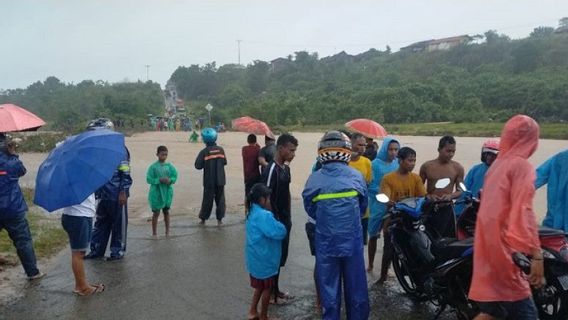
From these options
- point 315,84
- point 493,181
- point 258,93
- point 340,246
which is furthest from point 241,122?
point 258,93

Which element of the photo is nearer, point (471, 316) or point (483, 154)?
point (471, 316)

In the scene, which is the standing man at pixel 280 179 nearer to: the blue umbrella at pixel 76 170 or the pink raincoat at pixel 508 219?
the blue umbrella at pixel 76 170

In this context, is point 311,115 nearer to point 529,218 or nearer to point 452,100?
point 452,100

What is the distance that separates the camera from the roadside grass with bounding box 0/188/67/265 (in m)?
6.73

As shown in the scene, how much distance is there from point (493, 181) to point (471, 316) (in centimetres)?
144

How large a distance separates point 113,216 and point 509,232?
16.6 feet

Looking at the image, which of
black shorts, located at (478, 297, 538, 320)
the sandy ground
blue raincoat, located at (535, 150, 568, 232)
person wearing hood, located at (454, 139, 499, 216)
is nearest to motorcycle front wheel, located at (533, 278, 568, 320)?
black shorts, located at (478, 297, 538, 320)

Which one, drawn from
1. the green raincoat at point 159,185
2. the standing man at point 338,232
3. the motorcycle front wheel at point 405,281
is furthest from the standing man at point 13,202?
the motorcycle front wheel at point 405,281

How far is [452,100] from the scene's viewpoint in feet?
169

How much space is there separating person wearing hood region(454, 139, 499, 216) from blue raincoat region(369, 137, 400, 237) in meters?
0.84

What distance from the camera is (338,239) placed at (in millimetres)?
3932

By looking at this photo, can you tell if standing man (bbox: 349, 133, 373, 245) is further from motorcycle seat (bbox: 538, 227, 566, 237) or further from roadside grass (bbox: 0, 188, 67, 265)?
roadside grass (bbox: 0, 188, 67, 265)

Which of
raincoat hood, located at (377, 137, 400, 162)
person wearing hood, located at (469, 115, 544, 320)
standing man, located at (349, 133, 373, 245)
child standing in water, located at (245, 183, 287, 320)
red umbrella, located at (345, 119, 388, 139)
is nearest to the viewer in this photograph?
A: person wearing hood, located at (469, 115, 544, 320)

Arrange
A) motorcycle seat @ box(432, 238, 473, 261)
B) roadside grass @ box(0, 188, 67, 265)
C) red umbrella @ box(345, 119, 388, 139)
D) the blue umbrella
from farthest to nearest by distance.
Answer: red umbrella @ box(345, 119, 388, 139), roadside grass @ box(0, 188, 67, 265), the blue umbrella, motorcycle seat @ box(432, 238, 473, 261)
